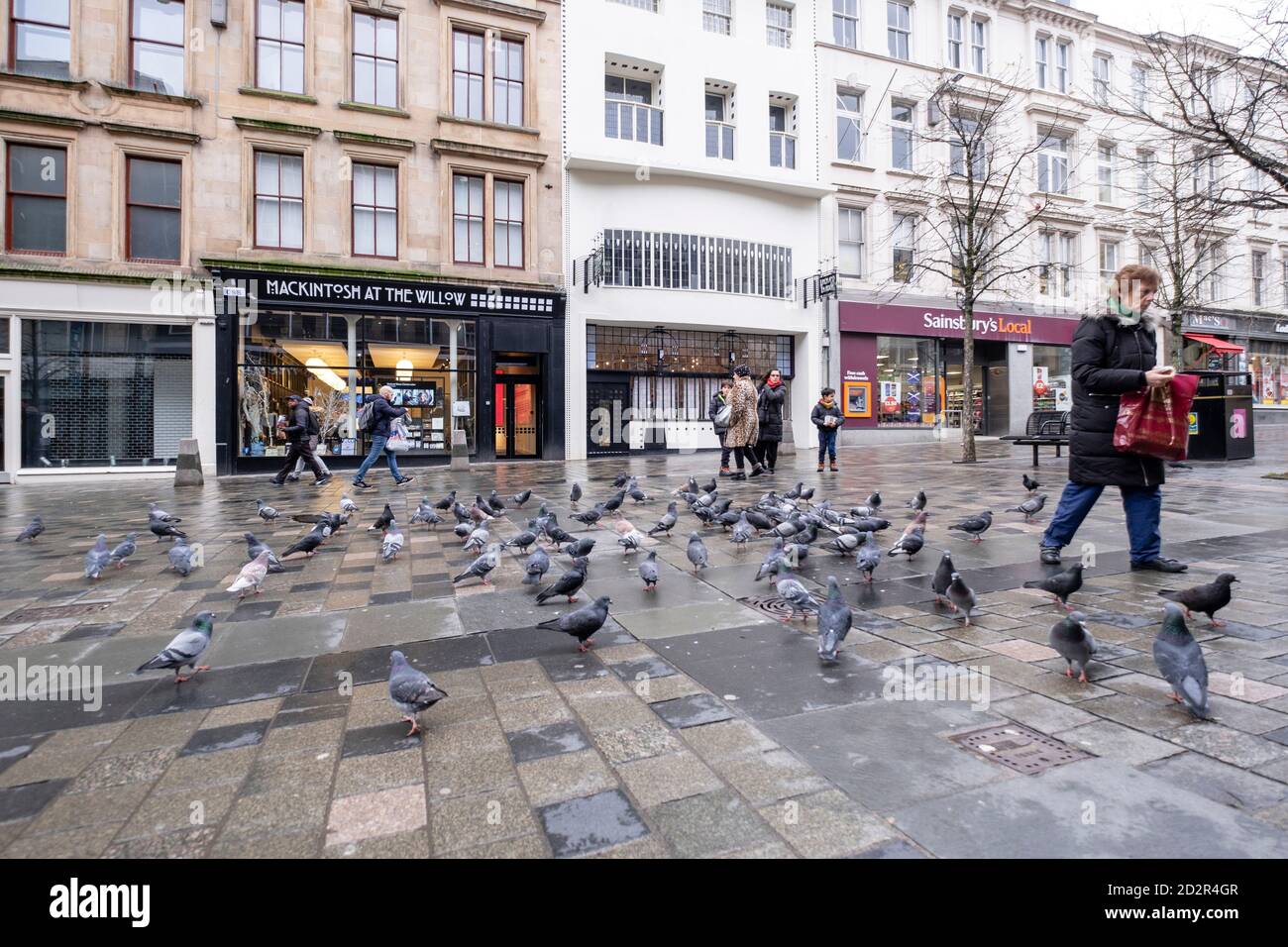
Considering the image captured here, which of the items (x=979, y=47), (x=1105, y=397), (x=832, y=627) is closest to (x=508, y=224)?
(x=1105, y=397)

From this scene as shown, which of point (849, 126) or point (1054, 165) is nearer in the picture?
point (849, 126)

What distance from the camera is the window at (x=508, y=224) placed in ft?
66.8

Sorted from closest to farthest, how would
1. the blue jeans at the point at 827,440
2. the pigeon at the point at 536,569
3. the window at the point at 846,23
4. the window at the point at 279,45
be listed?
the pigeon at the point at 536,569 < the blue jeans at the point at 827,440 < the window at the point at 279,45 < the window at the point at 846,23

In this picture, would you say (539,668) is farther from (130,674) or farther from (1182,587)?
(1182,587)

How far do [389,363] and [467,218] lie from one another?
192 inches

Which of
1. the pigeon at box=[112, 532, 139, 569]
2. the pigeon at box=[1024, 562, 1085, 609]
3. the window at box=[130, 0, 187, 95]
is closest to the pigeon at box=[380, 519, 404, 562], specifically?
the pigeon at box=[112, 532, 139, 569]

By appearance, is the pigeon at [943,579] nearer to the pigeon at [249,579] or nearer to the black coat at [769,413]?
the pigeon at [249,579]

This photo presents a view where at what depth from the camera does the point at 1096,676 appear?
3.25 m

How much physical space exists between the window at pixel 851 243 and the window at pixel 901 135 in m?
2.57

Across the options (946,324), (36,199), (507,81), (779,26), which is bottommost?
(946,324)

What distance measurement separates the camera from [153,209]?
1708 cm

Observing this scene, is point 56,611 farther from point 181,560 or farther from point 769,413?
point 769,413

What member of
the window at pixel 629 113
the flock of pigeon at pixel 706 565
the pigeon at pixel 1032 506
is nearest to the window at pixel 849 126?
the window at pixel 629 113

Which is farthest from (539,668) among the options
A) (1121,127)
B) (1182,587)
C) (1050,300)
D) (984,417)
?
(1121,127)
